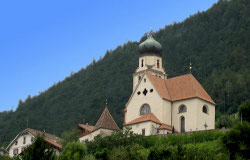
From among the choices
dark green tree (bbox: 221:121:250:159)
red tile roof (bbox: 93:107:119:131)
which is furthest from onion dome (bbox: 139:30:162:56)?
dark green tree (bbox: 221:121:250:159)

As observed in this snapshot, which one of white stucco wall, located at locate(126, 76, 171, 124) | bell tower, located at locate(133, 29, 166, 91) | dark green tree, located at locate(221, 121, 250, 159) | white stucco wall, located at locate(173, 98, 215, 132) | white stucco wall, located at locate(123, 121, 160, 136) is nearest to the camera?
dark green tree, located at locate(221, 121, 250, 159)

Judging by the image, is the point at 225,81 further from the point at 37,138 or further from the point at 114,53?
the point at 37,138

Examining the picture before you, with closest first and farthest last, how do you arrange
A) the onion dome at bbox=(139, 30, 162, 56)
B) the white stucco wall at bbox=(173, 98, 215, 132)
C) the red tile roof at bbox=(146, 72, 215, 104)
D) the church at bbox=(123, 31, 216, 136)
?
the white stucco wall at bbox=(173, 98, 215, 132) < the church at bbox=(123, 31, 216, 136) < the red tile roof at bbox=(146, 72, 215, 104) < the onion dome at bbox=(139, 30, 162, 56)

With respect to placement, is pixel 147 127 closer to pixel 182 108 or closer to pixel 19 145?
pixel 182 108

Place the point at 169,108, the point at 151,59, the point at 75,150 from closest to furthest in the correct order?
1. the point at 75,150
2. the point at 169,108
3. the point at 151,59

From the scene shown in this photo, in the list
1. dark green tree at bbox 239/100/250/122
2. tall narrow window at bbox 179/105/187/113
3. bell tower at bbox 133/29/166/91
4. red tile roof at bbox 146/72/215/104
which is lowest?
dark green tree at bbox 239/100/250/122

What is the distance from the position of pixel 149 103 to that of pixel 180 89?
13.3ft

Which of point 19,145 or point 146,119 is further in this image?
point 19,145

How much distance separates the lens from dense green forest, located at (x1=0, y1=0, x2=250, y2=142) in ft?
401

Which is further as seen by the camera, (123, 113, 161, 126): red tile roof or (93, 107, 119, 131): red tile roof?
(93, 107, 119, 131): red tile roof

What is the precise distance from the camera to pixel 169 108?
73.2 meters

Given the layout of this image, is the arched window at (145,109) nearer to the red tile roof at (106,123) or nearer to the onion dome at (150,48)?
the red tile roof at (106,123)

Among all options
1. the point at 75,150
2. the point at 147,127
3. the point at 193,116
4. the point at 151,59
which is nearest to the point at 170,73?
the point at 151,59

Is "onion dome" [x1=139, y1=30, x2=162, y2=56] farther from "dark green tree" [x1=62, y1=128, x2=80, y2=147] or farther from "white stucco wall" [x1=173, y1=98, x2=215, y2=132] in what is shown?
"white stucco wall" [x1=173, y1=98, x2=215, y2=132]
